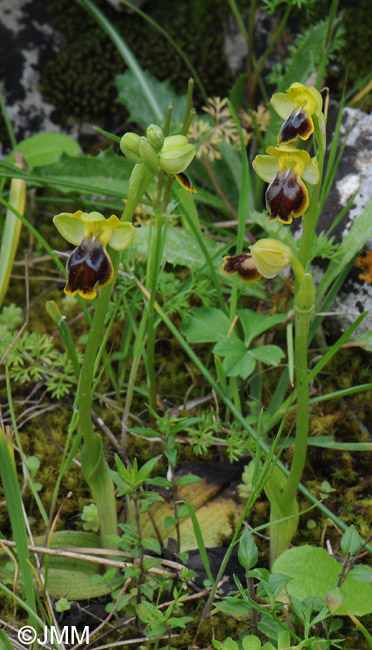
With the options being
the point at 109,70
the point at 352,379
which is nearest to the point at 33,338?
the point at 352,379

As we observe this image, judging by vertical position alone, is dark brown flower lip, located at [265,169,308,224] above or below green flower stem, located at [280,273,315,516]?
above

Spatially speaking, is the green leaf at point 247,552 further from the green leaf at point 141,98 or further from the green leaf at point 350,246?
the green leaf at point 141,98

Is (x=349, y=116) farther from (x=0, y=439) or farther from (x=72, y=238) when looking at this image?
(x=0, y=439)

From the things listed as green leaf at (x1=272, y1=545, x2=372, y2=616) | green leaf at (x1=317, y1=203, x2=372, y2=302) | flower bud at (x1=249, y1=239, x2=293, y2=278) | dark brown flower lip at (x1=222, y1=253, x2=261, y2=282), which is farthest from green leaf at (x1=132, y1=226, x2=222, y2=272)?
green leaf at (x1=272, y1=545, x2=372, y2=616)

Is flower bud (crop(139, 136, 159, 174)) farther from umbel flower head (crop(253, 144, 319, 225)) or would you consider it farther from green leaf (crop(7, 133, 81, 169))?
green leaf (crop(7, 133, 81, 169))

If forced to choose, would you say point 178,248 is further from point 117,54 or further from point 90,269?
point 117,54

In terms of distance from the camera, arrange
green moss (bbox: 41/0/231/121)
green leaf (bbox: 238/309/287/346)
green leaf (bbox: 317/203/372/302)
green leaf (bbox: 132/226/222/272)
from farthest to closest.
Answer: green moss (bbox: 41/0/231/121)
green leaf (bbox: 132/226/222/272)
green leaf (bbox: 317/203/372/302)
green leaf (bbox: 238/309/287/346)

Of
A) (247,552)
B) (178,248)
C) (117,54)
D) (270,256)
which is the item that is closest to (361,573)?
(247,552)

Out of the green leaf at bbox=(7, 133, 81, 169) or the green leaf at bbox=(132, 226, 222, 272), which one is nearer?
the green leaf at bbox=(132, 226, 222, 272)
